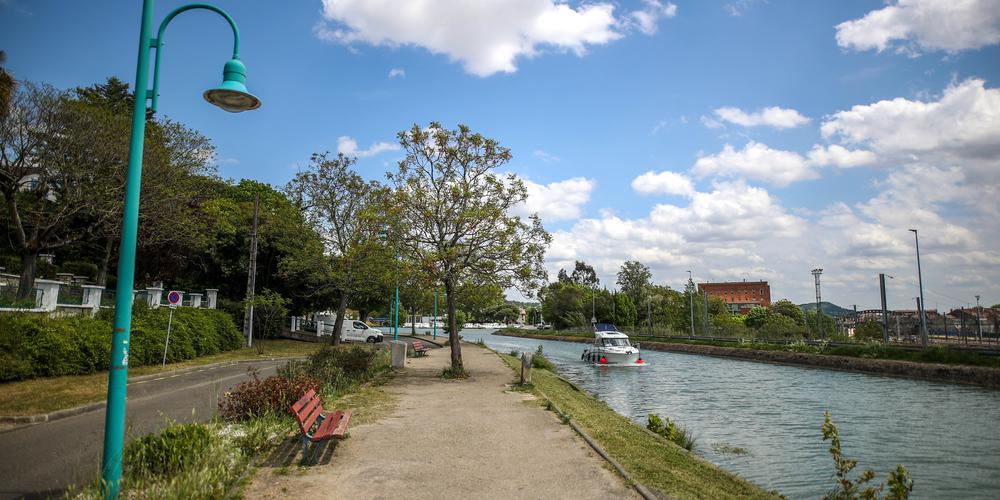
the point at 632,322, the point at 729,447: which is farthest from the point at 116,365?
the point at 632,322

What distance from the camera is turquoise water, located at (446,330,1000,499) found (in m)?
11.8

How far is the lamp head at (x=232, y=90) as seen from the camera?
6.33m

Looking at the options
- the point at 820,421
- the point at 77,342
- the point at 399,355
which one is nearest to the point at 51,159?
the point at 77,342

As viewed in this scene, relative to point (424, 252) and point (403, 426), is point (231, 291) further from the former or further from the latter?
point (403, 426)

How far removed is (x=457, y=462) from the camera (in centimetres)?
811

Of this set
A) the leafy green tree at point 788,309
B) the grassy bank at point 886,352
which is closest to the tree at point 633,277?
the leafy green tree at point 788,309

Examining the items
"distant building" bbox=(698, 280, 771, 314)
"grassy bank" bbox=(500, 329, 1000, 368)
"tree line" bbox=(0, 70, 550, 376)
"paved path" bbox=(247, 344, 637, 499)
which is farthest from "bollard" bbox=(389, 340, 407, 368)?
"distant building" bbox=(698, 280, 771, 314)

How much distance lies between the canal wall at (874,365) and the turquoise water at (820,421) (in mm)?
1501

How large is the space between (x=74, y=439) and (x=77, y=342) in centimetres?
956

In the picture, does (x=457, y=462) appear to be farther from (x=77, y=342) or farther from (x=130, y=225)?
(x=77, y=342)

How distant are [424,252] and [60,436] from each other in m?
11.1

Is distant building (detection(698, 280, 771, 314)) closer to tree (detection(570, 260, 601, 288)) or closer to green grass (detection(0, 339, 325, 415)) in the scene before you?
tree (detection(570, 260, 601, 288))

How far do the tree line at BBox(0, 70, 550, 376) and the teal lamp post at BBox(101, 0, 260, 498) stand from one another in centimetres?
1145

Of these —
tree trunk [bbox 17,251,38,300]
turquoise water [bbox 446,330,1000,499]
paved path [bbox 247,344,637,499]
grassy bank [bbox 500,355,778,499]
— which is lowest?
turquoise water [bbox 446,330,1000,499]
